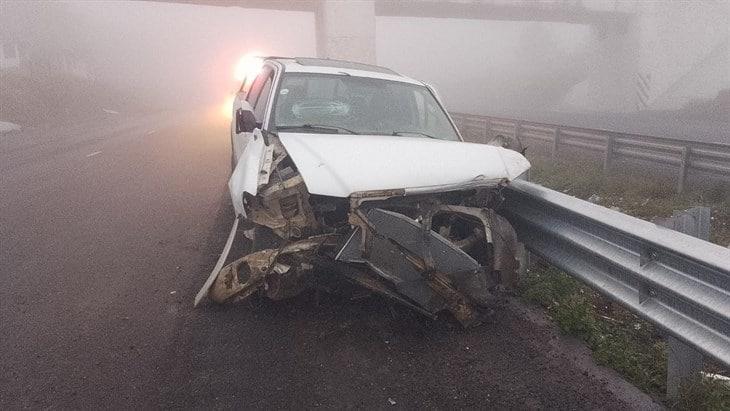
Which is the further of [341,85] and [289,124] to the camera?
[341,85]

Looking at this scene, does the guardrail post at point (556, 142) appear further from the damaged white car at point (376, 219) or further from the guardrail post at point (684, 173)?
the damaged white car at point (376, 219)

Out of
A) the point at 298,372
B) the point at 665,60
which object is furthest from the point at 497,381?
the point at 665,60

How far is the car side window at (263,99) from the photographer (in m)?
5.43

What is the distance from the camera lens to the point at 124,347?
3588 mm

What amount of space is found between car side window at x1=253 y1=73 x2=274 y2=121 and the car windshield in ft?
0.82

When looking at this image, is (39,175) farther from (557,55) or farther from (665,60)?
(557,55)

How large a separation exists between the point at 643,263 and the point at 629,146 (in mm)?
7312

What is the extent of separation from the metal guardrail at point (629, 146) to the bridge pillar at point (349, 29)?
20.0 metres

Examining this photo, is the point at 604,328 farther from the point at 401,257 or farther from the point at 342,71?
the point at 342,71

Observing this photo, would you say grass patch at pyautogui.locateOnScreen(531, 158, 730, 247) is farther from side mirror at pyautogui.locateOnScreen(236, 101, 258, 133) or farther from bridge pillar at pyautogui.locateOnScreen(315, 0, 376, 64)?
bridge pillar at pyautogui.locateOnScreen(315, 0, 376, 64)

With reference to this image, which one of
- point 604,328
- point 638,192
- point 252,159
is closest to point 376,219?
point 252,159

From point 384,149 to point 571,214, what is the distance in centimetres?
150

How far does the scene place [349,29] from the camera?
32.3 meters

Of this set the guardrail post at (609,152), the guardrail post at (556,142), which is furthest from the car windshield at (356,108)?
the guardrail post at (556,142)
